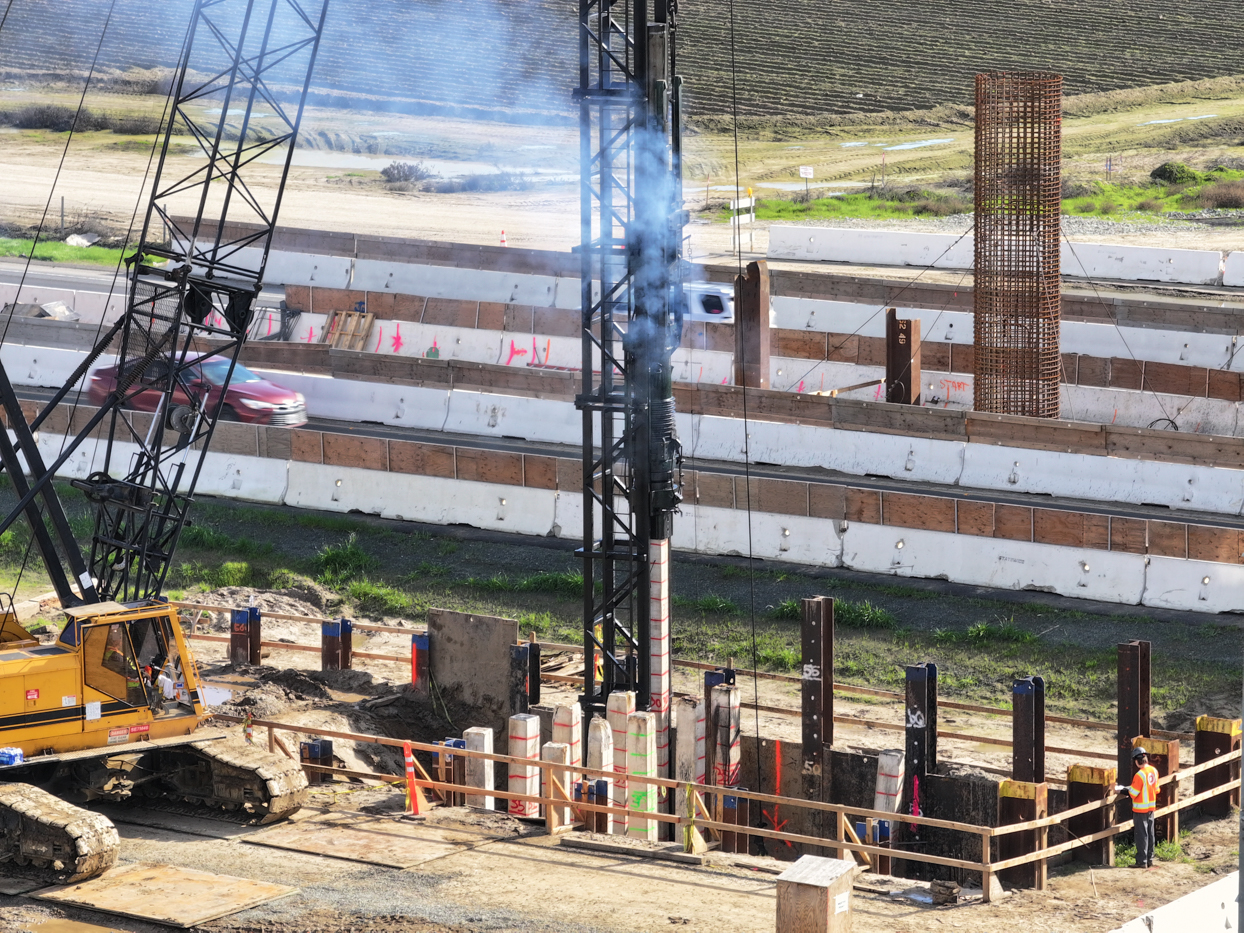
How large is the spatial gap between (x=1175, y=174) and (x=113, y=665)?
52.4 m

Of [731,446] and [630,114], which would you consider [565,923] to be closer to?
[630,114]

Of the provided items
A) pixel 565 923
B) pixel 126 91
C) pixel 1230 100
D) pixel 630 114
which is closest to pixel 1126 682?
pixel 565 923

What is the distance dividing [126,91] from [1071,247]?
5009cm

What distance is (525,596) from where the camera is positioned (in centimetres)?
3069

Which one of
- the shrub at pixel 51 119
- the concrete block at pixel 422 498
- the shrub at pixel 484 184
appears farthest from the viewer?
the shrub at pixel 51 119

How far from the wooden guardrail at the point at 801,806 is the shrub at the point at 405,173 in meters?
47.7

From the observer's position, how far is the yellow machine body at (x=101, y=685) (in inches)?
778

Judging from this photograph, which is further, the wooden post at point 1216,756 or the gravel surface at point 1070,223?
the gravel surface at point 1070,223

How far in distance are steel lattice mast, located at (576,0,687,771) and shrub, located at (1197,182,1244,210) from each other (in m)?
41.6

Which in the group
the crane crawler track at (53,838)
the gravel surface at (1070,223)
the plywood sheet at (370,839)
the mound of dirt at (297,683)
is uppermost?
the gravel surface at (1070,223)

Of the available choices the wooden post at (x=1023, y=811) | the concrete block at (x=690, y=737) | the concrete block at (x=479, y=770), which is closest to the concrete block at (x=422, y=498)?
the concrete block at (x=690, y=737)

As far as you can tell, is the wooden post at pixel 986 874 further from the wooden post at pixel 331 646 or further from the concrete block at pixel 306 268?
the concrete block at pixel 306 268

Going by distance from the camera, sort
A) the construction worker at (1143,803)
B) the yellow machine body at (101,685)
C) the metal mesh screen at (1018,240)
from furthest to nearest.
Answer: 1. the metal mesh screen at (1018,240)
2. the yellow machine body at (101,685)
3. the construction worker at (1143,803)

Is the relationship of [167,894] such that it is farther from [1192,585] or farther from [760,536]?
[1192,585]
